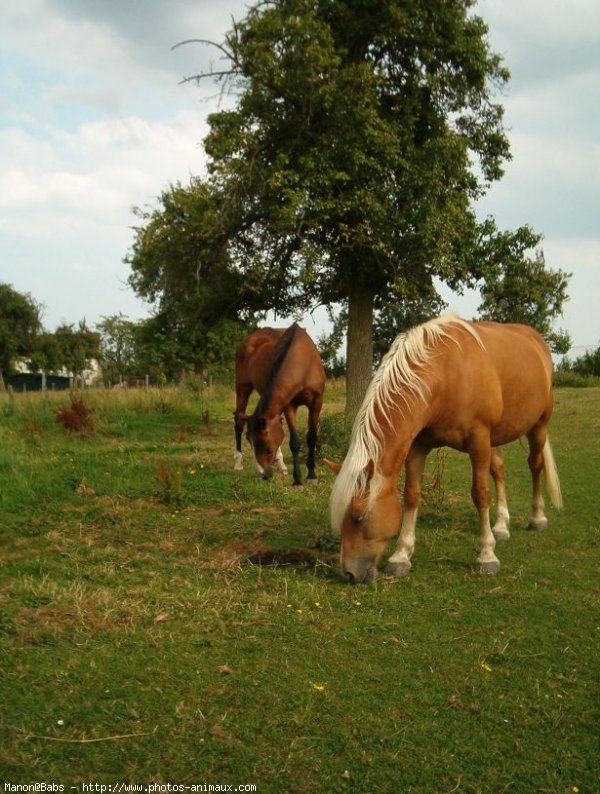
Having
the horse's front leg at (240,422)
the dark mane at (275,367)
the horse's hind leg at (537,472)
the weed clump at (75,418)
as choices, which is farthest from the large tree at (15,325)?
the horse's hind leg at (537,472)

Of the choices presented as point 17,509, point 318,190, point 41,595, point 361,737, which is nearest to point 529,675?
point 361,737

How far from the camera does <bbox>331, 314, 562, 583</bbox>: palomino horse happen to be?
4.50 meters

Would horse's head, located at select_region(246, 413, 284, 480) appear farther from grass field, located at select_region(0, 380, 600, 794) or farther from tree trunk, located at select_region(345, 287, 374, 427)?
tree trunk, located at select_region(345, 287, 374, 427)

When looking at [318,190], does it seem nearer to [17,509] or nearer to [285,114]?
[285,114]

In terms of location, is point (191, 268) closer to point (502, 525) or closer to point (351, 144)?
point (351, 144)

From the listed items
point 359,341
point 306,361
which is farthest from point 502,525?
point 359,341

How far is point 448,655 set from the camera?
3654 mm

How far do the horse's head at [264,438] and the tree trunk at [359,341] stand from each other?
19.0ft

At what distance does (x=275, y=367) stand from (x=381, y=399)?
3.48m

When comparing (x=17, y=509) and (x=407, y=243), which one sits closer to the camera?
(x=17, y=509)

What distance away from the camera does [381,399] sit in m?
4.80

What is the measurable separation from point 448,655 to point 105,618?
1.94 metres

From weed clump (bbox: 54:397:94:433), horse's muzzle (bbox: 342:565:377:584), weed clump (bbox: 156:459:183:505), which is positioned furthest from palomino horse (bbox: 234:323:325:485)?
weed clump (bbox: 54:397:94:433)

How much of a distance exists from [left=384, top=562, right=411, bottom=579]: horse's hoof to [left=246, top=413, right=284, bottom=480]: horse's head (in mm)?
3134
